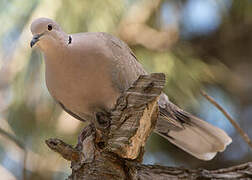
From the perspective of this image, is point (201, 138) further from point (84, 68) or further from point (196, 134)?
point (84, 68)

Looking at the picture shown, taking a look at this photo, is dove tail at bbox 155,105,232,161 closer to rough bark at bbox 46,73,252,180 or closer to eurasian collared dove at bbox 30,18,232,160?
eurasian collared dove at bbox 30,18,232,160

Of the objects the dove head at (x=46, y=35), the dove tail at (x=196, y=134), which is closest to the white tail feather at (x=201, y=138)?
the dove tail at (x=196, y=134)

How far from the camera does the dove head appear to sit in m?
2.06

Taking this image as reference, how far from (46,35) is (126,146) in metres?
0.60

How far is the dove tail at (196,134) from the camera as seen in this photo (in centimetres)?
257

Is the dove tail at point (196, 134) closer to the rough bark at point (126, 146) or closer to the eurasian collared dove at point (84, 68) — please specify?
the eurasian collared dove at point (84, 68)

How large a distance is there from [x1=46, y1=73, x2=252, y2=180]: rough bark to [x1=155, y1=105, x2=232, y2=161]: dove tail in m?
0.50

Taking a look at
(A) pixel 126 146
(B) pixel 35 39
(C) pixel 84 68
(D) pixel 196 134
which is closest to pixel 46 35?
(B) pixel 35 39

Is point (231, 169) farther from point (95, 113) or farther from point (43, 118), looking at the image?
point (43, 118)

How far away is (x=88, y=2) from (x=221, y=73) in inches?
44.3

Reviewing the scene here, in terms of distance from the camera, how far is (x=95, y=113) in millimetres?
2148

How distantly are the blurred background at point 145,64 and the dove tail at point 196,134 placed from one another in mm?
561

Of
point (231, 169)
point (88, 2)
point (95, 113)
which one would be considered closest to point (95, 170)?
point (95, 113)

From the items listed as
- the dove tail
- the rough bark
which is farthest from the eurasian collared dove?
the dove tail
